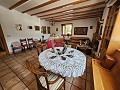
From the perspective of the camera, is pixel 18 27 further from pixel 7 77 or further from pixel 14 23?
pixel 7 77

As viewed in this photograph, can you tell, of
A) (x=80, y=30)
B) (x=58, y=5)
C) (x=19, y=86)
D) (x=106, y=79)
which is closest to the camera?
(x=106, y=79)

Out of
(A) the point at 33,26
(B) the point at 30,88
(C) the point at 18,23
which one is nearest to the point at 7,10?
(C) the point at 18,23

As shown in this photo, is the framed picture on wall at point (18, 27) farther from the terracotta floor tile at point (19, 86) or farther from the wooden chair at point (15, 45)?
the terracotta floor tile at point (19, 86)

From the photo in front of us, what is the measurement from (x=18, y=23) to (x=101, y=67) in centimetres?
471

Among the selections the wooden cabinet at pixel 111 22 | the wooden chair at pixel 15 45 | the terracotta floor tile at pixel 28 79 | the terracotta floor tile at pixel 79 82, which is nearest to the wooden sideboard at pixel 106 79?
the terracotta floor tile at pixel 79 82

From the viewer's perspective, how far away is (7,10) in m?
3.24

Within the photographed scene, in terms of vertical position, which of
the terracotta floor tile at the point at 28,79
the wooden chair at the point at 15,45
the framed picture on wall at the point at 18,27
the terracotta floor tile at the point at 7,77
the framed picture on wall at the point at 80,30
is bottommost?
the terracotta floor tile at the point at 28,79

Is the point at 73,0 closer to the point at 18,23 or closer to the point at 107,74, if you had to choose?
the point at 107,74

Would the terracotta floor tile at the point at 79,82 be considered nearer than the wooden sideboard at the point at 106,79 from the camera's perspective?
No

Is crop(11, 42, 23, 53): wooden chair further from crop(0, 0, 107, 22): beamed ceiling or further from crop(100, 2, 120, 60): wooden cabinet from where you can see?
crop(100, 2, 120, 60): wooden cabinet

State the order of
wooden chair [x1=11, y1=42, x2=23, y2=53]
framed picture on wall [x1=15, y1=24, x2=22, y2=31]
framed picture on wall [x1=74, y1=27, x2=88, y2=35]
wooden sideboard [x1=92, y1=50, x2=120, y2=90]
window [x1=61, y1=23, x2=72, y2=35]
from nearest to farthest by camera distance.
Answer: wooden sideboard [x1=92, y1=50, x2=120, y2=90] < wooden chair [x1=11, y1=42, x2=23, y2=53] < framed picture on wall [x1=15, y1=24, x2=22, y2=31] < framed picture on wall [x1=74, y1=27, x2=88, y2=35] < window [x1=61, y1=23, x2=72, y2=35]

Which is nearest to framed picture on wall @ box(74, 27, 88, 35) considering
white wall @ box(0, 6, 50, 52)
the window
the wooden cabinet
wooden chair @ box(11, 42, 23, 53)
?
the window

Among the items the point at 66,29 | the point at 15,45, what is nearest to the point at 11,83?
the point at 15,45

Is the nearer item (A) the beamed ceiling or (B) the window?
(A) the beamed ceiling
